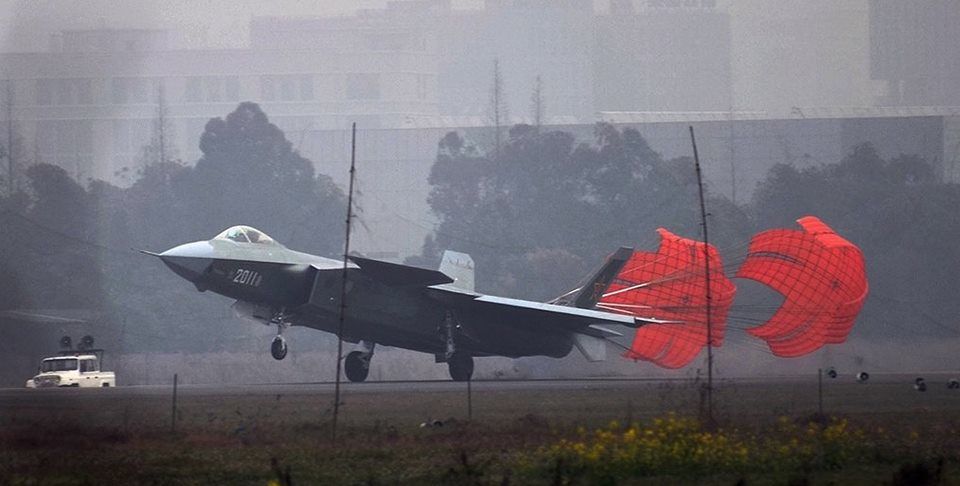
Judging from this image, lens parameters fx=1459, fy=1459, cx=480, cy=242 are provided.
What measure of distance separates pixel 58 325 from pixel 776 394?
33.7 metres

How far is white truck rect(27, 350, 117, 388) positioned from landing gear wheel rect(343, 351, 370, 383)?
737cm

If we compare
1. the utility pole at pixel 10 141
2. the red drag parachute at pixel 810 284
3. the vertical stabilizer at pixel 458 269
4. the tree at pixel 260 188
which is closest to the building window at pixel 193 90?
the utility pole at pixel 10 141

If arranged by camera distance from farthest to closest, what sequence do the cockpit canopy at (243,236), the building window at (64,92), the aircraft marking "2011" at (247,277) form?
the building window at (64,92)
the cockpit canopy at (243,236)
the aircraft marking "2011" at (247,277)

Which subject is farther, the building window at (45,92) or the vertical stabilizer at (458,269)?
the building window at (45,92)

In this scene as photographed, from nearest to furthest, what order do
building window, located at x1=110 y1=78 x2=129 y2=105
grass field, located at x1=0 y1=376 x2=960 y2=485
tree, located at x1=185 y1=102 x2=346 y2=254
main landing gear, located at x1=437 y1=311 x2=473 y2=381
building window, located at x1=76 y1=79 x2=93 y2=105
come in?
grass field, located at x1=0 y1=376 x2=960 y2=485, main landing gear, located at x1=437 y1=311 x2=473 y2=381, tree, located at x1=185 y1=102 x2=346 y2=254, building window, located at x1=76 y1=79 x2=93 y2=105, building window, located at x1=110 y1=78 x2=129 y2=105

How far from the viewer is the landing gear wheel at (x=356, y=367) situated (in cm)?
4325

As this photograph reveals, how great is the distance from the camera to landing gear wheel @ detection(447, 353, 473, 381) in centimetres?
4378

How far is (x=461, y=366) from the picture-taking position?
43750mm

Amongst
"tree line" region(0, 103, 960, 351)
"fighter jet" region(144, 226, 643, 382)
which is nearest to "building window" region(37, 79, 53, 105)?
"tree line" region(0, 103, 960, 351)

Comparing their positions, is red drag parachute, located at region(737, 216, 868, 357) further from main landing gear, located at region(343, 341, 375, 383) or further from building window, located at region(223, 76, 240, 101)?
building window, located at region(223, 76, 240, 101)

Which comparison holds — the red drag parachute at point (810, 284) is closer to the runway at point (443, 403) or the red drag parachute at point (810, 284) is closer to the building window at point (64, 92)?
the runway at point (443, 403)

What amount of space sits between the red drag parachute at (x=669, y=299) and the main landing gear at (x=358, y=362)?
841 centimetres

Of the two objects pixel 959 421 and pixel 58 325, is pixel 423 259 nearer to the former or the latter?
pixel 58 325

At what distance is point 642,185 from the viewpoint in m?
84.0
